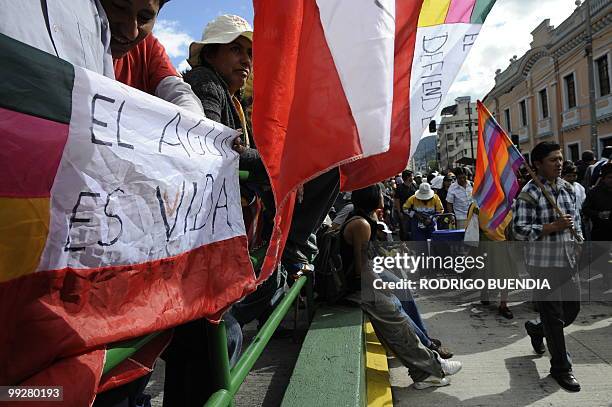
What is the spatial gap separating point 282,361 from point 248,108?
2264mm

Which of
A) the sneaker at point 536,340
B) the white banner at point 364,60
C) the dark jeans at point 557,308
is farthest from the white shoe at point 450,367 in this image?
the white banner at point 364,60

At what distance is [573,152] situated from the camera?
2492 centimetres

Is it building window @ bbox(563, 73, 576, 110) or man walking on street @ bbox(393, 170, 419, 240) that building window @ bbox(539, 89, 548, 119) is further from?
man walking on street @ bbox(393, 170, 419, 240)

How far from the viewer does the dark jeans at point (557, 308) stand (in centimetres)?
363

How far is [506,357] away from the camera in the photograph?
417 centimetres

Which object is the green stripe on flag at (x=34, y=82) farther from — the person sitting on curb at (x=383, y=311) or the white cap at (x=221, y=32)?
the person sitting on curb at (x=383, y=311)

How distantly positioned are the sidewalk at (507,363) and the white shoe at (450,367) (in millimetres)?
93

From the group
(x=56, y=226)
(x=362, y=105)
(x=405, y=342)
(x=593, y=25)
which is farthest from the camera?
(x=593, y=25)

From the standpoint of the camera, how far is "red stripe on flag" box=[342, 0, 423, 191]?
1.88 metres

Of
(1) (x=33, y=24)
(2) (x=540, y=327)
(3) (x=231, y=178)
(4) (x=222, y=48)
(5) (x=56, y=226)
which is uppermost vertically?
(4) (x=222, y=48)

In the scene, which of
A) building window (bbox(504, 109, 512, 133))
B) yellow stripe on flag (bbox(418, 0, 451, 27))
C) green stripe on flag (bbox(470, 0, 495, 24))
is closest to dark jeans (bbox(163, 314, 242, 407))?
yellow stripe on flag (bbox(418, 0, 451, 27))

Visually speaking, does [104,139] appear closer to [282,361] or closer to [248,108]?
[248,108]

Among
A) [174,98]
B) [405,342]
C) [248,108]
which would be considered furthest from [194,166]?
[405,342]

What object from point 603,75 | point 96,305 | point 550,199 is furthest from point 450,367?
point 603,75
